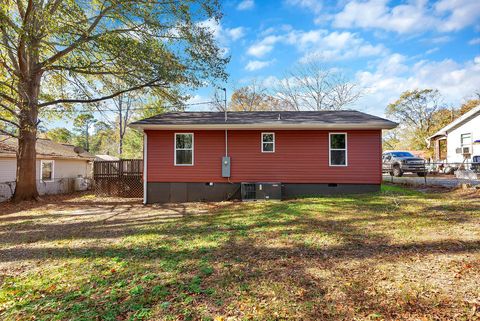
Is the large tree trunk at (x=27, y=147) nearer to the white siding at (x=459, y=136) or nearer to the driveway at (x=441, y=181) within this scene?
the driveway at (x=441, y=181)

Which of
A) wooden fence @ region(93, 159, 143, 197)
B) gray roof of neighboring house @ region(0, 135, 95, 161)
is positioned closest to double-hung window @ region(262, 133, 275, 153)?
wooden fence @ region(93, 159, 143, 197)

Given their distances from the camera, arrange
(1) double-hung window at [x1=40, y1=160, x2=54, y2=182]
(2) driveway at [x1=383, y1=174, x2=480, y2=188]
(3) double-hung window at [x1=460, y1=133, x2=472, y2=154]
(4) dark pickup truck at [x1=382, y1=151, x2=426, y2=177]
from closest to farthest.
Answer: (2) driveway at [x1=383, y1=174, x2=480, y2=188] → (1) double-hung window at [x1=40, y1=160, x2=54, y2=182] → (4) dark pickup truck at [x1=382, y1=151, x2=426, y2=177] → (3) double-hung window at [x1=460, y1=133, x2=472, y2=154]

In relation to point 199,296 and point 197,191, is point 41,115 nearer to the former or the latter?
point 197,191

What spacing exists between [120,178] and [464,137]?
21.3 metres

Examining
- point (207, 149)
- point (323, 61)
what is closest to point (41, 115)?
point (207, 149)

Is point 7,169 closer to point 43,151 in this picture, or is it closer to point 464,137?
point 43,151

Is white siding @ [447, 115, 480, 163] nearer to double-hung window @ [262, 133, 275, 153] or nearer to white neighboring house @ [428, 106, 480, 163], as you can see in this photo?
white neighboring house @ [428, 106, 480, 163]

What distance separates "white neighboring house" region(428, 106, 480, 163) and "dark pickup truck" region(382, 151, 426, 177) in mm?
2919

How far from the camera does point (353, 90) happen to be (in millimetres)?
24672

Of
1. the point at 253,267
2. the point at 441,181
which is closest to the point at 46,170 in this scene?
the point at 253,267

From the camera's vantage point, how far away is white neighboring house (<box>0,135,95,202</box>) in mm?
11773

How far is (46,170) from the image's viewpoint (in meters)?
14.2

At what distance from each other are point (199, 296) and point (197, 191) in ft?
24.3

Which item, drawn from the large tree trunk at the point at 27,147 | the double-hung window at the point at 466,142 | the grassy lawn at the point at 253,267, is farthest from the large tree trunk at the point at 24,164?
the double-hung window at the point at 466,142
